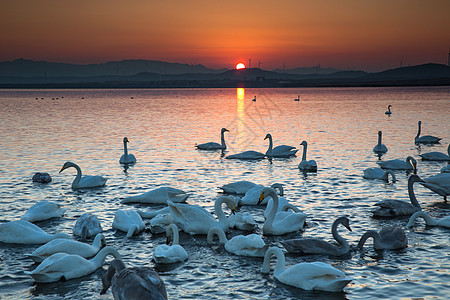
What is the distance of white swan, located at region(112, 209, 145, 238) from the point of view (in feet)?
36.2

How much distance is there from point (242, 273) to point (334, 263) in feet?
5.94

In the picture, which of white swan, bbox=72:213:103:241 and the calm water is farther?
white swan, bbox=72:213:103:241

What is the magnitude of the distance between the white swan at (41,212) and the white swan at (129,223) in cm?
185

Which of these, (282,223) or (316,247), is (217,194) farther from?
(316,247)

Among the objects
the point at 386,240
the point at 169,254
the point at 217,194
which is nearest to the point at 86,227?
the point at 169,254

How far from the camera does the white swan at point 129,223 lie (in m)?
11.0

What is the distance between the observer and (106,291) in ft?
26.7

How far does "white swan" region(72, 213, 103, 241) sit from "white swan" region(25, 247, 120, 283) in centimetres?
→ 201

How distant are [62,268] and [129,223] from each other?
2.75 m

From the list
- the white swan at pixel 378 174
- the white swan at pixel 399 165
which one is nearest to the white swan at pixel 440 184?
the white swan at pixel 378 174

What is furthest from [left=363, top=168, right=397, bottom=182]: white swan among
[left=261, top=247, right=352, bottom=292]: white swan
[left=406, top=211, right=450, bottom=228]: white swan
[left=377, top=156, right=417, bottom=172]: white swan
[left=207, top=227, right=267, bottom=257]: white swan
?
[left=261, top=247, right=352, bottom=292]: white swan

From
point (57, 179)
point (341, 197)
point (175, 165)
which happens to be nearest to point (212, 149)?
point (175, 165)

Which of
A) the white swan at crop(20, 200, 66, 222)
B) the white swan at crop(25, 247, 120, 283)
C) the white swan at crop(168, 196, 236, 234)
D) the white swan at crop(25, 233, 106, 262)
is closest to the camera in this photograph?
the white swan at crop(25, 247, 120, 283)

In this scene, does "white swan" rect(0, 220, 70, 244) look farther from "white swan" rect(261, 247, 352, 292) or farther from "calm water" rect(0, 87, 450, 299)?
"white swan" rect(261, 247, 352, 292)
